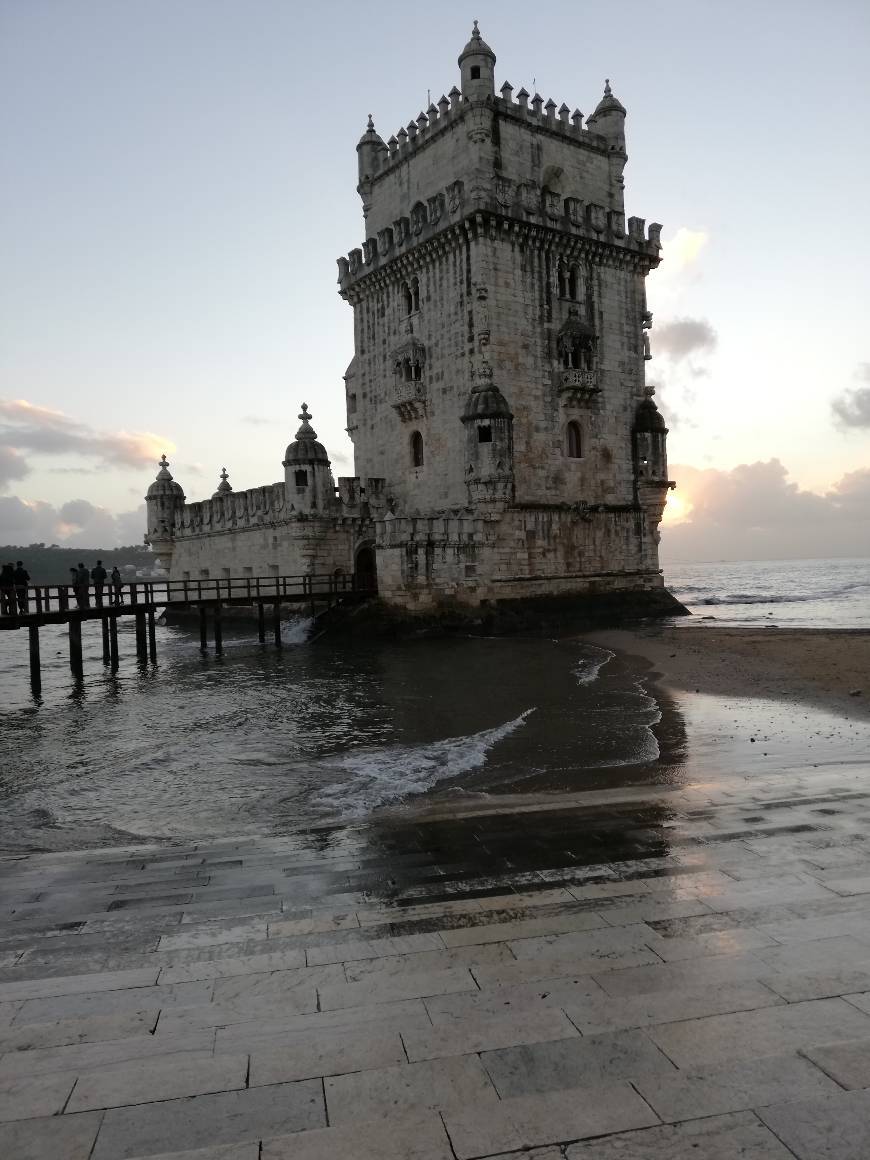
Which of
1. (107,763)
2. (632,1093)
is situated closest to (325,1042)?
(632,1093)

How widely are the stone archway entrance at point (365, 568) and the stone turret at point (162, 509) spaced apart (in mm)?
15789

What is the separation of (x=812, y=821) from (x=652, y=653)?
16.4 metres

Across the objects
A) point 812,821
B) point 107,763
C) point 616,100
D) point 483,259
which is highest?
point 616,100

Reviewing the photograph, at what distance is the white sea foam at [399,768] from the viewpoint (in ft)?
31.0

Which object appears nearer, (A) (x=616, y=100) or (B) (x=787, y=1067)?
(B) (x=787, y=1067)

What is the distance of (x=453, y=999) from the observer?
3906 millimetres

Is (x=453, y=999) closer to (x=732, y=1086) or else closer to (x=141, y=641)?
(x=732, y=1086)

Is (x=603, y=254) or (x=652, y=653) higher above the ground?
(x=603, y=254)

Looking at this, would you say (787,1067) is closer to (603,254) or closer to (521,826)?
(521,826)

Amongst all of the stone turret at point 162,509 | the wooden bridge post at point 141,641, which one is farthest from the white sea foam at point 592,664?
the stone turret at point 162,509

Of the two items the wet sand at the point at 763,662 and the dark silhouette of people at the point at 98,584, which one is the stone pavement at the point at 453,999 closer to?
the wet sand at the point at 763,662

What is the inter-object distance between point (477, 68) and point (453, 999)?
105ft

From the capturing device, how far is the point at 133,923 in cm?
511

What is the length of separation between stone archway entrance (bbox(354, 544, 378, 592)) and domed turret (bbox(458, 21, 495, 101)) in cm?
1740
